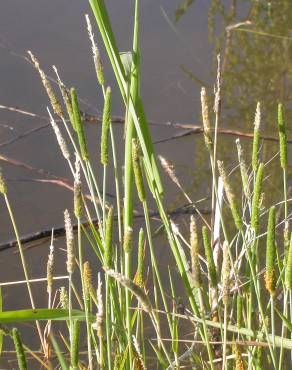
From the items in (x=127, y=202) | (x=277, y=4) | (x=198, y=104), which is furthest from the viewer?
(x=277, y=4)

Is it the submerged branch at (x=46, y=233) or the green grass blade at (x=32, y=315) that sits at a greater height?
the submerged branch at (x=46, y=233)

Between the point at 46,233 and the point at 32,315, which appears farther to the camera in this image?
the point at 46,233

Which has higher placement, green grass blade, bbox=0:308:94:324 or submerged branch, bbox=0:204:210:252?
submerged branch, bbox=0:204:210:252

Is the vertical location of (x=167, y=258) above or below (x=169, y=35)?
below

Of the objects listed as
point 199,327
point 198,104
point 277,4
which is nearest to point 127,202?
point 199,327

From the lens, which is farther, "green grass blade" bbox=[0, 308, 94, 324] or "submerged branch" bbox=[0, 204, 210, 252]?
"submerged branch" bbox=[0, 204, 210, 252]

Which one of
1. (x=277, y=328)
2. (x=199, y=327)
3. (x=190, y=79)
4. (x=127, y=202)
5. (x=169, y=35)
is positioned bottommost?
(x=277, y=328)

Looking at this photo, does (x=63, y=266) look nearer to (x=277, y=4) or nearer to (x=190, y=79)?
Result: (x=190, y=79)

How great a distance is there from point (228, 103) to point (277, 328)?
100 centimetres

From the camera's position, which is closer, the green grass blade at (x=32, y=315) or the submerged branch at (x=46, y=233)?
the green grass blade at (x=32, y=315)

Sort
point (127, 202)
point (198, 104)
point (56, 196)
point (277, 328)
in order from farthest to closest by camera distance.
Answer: point (198, 104)
point (56, 196)
point (277, 328)
point (127, 202)

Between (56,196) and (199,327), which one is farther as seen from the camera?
(56,196)

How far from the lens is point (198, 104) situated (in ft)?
7.65

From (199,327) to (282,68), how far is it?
1.79 meters
